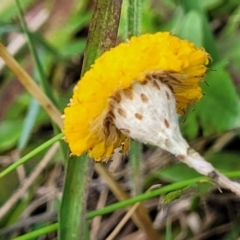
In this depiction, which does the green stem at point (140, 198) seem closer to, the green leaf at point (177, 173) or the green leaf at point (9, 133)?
the green leaf at point (177, 173)

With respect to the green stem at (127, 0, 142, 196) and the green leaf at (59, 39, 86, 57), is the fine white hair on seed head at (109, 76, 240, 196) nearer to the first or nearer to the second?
the green stem at (127, 0, 142, 196)

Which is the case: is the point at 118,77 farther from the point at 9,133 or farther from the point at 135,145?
the point at 9,133

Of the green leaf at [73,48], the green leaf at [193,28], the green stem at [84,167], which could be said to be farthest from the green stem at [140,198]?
the green leaf at [73,48]

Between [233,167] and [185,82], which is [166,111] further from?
[233,167]

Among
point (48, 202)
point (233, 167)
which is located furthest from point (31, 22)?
point (233, 167)

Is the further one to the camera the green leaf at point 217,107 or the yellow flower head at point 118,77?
the green leaf at point 217,107
